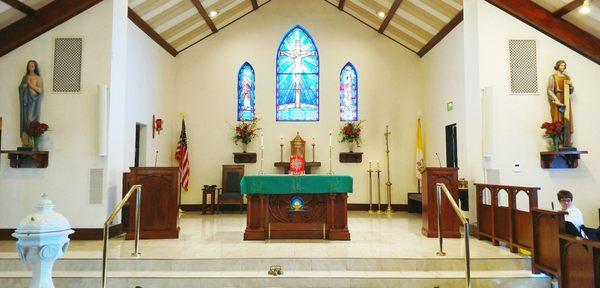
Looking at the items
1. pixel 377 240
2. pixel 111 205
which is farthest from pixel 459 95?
pixel 111 205

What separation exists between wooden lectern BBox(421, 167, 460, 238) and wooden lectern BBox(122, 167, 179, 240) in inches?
154

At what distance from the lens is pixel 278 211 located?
19.8ft

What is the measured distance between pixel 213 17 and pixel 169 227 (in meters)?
5.08

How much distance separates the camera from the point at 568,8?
5941mm

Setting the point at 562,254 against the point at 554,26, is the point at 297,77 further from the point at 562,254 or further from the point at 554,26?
the point at 562,254

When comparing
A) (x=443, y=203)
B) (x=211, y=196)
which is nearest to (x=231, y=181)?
(x=211, y=196)

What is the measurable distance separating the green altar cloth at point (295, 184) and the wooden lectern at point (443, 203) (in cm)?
131

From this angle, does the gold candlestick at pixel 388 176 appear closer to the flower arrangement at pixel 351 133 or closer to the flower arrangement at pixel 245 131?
the flower arrangement at pixel 351 133

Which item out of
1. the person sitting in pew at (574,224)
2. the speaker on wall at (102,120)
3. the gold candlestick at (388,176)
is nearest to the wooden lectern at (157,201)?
the speaker on wall at (102,120)

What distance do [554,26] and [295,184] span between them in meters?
4.77

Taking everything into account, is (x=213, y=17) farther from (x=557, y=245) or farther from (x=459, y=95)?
(x=557, y=245)

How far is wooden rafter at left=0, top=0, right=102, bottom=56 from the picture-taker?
19.8 feet

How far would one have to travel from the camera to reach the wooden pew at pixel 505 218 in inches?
198

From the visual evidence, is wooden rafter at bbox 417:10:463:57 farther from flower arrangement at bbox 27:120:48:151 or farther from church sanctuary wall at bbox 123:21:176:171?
flower arrangement at bbox 27:120:48:151
